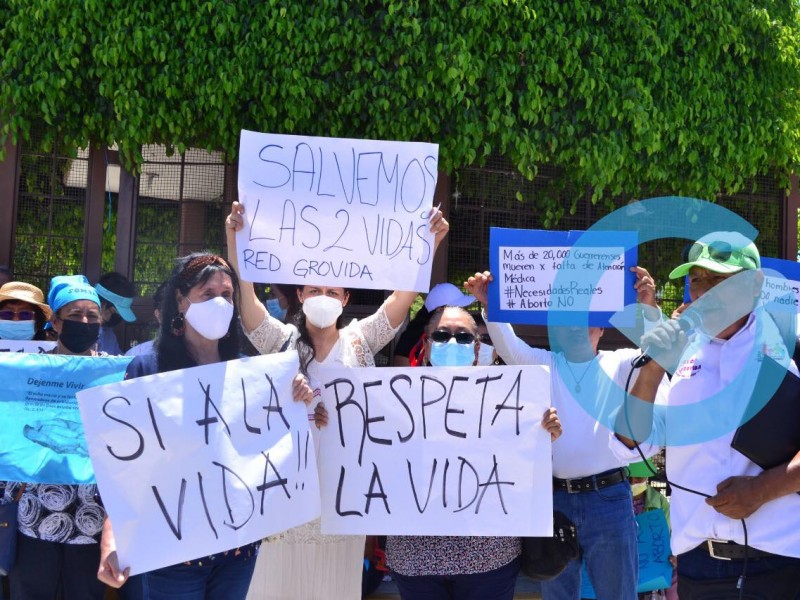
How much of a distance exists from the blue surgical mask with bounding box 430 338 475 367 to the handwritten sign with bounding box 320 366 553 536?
142 millimetres

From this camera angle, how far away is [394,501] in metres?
3.38

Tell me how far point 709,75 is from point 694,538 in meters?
4.93

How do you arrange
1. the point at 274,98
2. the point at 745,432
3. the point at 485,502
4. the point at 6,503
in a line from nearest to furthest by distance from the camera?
1. the point at 745,432
2. the point at 485,502
3. the point at 6,503
4. the point at 274,98

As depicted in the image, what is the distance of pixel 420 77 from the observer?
20.7ft

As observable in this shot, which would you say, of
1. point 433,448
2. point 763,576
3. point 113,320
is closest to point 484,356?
point 433,448

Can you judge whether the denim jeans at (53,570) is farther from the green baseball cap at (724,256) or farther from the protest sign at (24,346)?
the green baseball cap at (724,256)

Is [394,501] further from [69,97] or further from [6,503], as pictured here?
[69,97]

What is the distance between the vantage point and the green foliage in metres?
6.21

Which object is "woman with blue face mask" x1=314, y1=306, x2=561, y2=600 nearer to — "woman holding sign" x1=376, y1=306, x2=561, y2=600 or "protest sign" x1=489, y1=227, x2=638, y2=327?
"woman holding sign" x1=376, y1=306, x2=561, y2=600

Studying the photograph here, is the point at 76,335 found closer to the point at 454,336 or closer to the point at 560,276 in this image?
the point at 454,336

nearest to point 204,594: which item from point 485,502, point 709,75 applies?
point 485,502

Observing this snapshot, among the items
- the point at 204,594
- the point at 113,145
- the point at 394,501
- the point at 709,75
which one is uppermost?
the point at 709,75

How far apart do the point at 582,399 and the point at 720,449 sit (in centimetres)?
121

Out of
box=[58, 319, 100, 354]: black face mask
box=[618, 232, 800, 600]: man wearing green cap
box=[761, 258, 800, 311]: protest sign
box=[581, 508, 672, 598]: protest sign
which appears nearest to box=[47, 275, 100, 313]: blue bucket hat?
box=[58, 319, 100, 354]: black face mask
